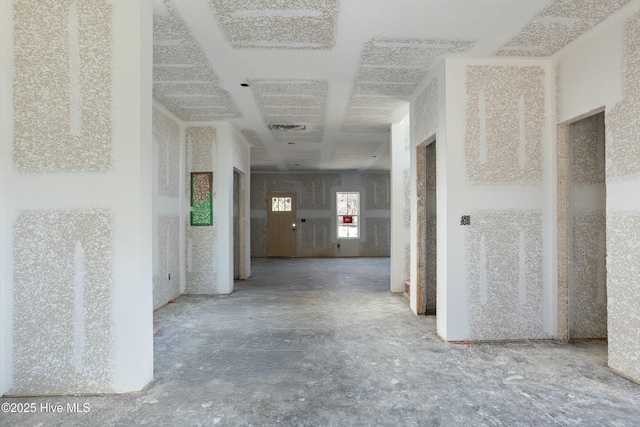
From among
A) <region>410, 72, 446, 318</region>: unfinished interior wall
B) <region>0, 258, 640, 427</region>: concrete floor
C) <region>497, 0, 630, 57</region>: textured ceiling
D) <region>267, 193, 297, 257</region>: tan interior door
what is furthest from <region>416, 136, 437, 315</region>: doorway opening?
<region>267, 193, 297, 257</region>: tan interior door

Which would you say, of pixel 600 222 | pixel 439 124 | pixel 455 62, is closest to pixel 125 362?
pixel 439 124

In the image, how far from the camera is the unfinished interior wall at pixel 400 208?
5.85m

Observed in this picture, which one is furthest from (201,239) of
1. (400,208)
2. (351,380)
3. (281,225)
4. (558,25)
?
(281,225)

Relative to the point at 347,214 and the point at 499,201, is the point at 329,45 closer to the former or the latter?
the point at 499,201

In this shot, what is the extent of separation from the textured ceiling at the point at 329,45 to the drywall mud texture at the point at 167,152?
27cm

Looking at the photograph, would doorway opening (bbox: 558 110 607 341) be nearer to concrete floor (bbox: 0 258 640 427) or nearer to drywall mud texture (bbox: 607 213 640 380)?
concrete floor (bbox: 0 258 640 427)

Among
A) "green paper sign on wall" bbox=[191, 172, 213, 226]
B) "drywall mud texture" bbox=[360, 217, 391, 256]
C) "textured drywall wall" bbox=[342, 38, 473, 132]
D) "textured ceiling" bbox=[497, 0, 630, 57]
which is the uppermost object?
"textured ceiling" bbox=[497, 0, 630, 57]

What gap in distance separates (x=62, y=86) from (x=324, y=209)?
9592 millimetres

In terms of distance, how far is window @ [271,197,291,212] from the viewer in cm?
1182

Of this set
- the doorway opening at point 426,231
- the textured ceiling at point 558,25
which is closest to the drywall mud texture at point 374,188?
the doorway opening at point 426,231

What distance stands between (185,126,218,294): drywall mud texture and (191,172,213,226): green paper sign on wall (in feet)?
0.21

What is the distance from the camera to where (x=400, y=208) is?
19.5 ft

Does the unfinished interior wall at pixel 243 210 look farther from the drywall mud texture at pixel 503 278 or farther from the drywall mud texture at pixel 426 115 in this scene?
the drywall mud texture at pixel 503 278

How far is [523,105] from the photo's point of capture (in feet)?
11.6
